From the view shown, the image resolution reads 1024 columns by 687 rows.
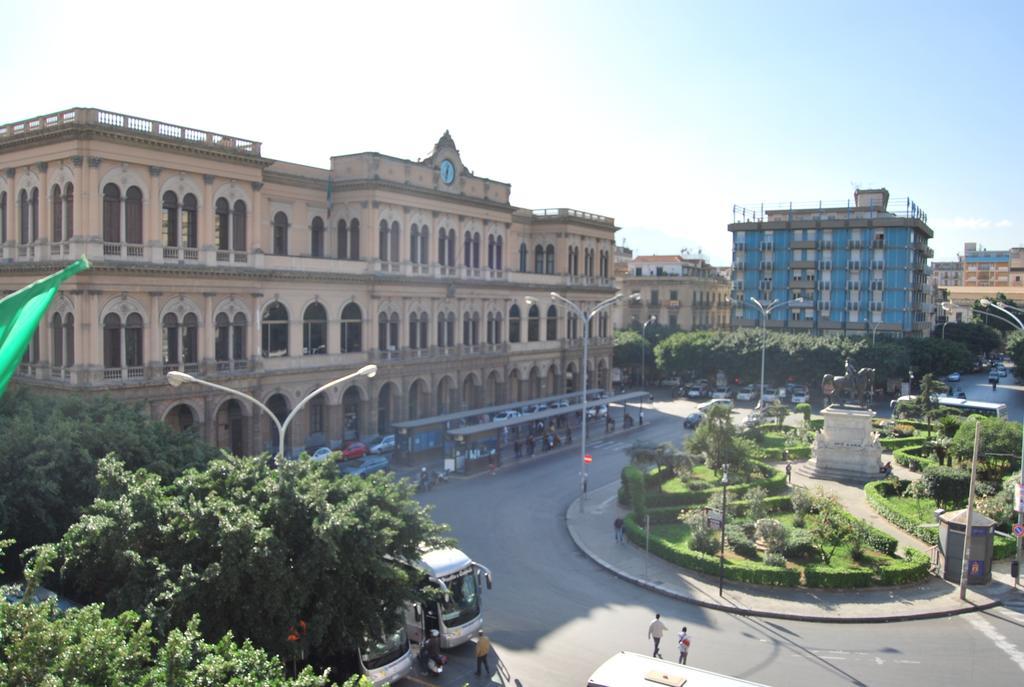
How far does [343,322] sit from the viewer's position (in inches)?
2008

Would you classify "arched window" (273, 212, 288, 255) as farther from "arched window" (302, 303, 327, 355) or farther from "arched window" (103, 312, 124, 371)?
"arched window" (103, 312, 124, 371)

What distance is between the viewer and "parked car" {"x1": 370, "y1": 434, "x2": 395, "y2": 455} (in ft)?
159

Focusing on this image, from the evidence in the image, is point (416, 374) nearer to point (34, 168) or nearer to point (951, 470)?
point (34, 168)

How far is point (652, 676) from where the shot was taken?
17156 millimetres

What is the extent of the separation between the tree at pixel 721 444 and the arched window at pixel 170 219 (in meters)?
26.6

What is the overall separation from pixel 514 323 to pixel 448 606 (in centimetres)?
4428

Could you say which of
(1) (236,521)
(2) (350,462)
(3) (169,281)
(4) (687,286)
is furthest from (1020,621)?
(4) (687,286)

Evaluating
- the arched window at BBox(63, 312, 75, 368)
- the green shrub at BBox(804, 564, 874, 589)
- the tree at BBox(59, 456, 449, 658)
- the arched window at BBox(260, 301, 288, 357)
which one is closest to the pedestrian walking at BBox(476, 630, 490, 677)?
the tree at BBox(59, 456, 449, 658)

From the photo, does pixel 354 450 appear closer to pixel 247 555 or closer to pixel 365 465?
pixel 365 465

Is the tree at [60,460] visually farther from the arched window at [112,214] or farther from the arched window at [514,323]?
the arched window at [514,323]

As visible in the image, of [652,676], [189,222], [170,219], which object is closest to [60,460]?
[652,676]

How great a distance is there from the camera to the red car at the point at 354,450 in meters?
47.3

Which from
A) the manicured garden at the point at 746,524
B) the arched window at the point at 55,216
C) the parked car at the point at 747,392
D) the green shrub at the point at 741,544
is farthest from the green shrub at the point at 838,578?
the parked car at the point at 747,392

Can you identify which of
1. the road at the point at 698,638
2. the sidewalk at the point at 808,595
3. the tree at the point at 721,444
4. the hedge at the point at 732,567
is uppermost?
the tree at the point at 721,444
